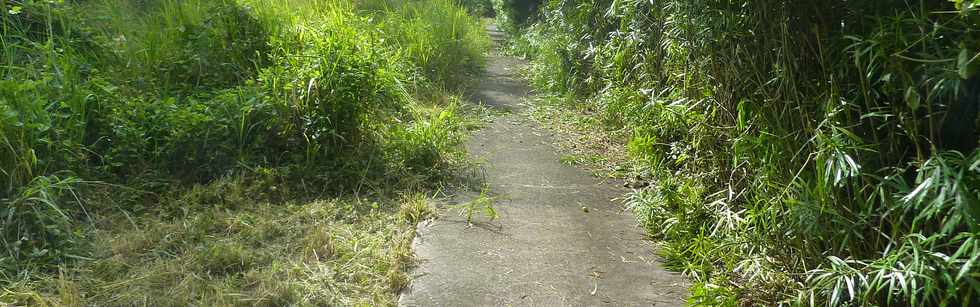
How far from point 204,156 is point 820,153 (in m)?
3.48

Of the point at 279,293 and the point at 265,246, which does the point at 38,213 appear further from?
the point at 279,293

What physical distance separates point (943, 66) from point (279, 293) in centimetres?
263

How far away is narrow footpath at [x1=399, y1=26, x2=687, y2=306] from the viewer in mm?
3480

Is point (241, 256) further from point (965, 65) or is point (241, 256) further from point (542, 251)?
point (965, 65)

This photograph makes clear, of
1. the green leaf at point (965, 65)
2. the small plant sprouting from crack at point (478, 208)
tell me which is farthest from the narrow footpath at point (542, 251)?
the green leaf at point (965, 65)

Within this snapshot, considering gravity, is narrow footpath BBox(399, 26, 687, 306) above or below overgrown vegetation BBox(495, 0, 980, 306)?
below

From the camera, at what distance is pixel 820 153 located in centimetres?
283

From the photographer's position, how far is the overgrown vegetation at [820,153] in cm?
236

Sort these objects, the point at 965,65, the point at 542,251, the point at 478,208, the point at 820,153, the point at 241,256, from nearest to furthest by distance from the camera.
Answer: the point at 965,65
the point at 820,153
the point at 241,256
the point at 542,251
the point at 478,208

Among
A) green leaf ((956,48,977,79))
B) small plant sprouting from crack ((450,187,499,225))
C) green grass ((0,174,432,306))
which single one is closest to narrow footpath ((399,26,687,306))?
small plant sprouting from crack ((450,187,499,225))

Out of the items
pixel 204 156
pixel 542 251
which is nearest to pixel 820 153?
pixel 542 251

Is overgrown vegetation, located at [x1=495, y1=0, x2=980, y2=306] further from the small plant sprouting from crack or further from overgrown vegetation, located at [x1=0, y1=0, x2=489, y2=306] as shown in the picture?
overgrown vegetation, located at [x1=0, y1=0, x2=489, y2=306]

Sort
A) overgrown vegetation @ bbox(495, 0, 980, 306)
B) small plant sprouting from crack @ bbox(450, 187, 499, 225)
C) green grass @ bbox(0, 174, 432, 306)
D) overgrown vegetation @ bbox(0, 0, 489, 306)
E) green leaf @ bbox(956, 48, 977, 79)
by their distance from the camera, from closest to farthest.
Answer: green leaf @ bbox(956, 48, 977, 79)
overgrown vegetation @ bbox(495, 0, 980, 306)
green grass @ bbox(0, 174, 432, 306)
overgrown vegetation @ bbox(0, 0, 489, 306)
small plant sprouting from crack @ bbox(450, 187, 499, 225)

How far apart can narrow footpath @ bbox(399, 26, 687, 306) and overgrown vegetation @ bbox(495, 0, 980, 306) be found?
20cm
